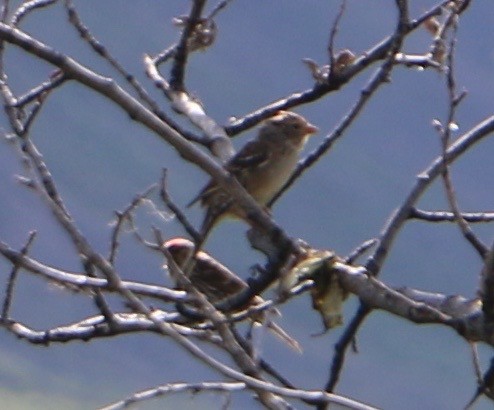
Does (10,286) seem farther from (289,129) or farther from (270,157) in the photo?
(289,129)

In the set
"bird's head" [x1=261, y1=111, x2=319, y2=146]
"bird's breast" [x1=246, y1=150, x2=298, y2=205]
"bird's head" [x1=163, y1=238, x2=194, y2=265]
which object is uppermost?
"bird's head" [x1=261, y1=111, x2=319, y2=146]

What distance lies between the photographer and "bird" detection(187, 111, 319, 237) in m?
6.04

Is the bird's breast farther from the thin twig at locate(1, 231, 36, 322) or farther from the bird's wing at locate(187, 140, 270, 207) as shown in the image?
the thin twig at locate(1, 231, 36, 322)

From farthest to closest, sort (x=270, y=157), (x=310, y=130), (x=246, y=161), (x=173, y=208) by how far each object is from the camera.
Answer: (x=310, y=130) < (x=270, y=157) < (x=246, y=161) < (x=173, y=208)

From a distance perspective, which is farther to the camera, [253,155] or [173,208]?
[253,155]

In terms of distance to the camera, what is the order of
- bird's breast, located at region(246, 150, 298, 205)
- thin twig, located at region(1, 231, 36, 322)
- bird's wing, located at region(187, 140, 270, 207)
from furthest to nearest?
bird's breast, located at region(246, 150, 298, 205), bird's wing, located at region(187, 140, 270, 207), thin twig, located at region(1, 231, 36, 322)

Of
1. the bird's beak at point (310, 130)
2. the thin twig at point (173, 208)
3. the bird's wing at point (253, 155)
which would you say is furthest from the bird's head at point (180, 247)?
the thin twig at point (173, 208)

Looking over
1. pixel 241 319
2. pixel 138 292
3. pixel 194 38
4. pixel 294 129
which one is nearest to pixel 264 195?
pixel 294 129

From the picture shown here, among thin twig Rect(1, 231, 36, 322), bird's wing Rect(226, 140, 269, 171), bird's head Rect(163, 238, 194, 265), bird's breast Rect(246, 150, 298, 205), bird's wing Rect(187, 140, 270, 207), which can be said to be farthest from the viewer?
bird's head Rect(163, 238, 194, 265)

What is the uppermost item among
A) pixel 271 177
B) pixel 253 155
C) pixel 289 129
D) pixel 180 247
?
pixel 289 129

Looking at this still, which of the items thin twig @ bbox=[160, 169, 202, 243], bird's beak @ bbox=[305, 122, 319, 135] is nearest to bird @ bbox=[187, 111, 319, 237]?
bird's beak @ bbox=[305, 122, 319, 135]

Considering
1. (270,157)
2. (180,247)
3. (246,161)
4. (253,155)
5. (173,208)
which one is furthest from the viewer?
(180,247)

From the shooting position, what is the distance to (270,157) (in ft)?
21.5

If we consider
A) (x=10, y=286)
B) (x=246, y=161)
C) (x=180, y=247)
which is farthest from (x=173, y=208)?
(x=180, y=247)
